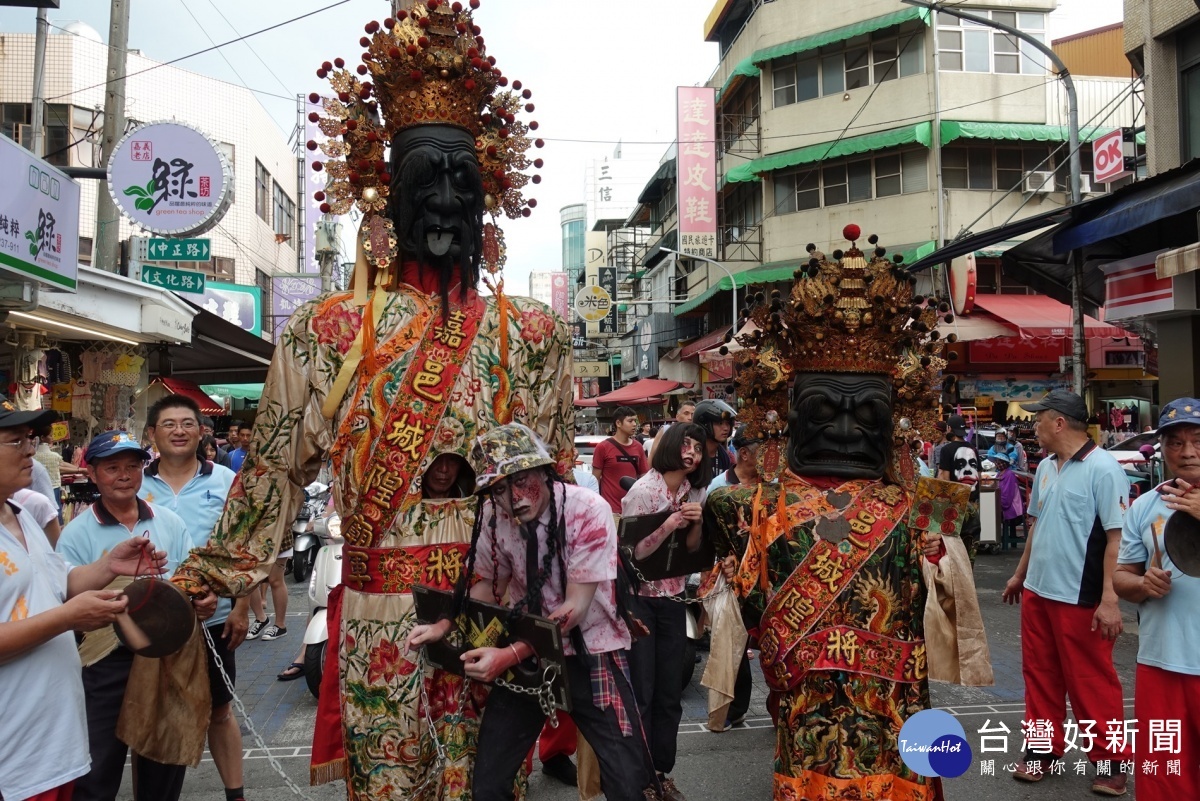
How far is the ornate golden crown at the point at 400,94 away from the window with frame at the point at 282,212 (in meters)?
26.2

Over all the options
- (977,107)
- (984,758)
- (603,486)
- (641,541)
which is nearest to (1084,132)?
(977,107)

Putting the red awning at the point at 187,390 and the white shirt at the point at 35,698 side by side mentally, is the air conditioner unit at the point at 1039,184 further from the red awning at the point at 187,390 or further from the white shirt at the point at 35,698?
the white shirt at the point at 35,698

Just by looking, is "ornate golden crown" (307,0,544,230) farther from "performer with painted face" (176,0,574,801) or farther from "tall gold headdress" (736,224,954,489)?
"tall gold headdress" (736,224,954,489)

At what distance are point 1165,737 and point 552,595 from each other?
2.46 metres

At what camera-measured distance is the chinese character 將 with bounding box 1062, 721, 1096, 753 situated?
4.72 metres

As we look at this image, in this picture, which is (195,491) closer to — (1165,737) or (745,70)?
(1165,737)

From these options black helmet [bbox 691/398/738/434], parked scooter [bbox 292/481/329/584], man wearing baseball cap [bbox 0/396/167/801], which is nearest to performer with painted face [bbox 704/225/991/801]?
man wearing baseball cap [bbox 0/396/167/801]

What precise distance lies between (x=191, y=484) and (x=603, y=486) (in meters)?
3.85

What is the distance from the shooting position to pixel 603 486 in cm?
812

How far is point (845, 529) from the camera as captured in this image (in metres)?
3.58

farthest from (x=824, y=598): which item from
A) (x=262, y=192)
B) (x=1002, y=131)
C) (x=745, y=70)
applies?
(x=262, y=192)

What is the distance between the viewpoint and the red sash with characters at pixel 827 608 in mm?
3453

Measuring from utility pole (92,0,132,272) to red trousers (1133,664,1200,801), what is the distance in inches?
400

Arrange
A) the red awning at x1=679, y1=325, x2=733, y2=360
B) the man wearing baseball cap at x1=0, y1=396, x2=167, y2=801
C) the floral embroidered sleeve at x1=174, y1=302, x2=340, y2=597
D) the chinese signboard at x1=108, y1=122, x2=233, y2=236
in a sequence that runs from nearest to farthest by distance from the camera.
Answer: the man wearing baseball cap at x1=0, y1=396, x2=167, y2=801 < the floral embroidered sleeve at x1=174, y1=302, x2=340, y2=597 < the chinese signboard at x1=108, y1=122, x2=233, y2=236 < the red awning at x1=679, y1=325, x2=733, y2=360
